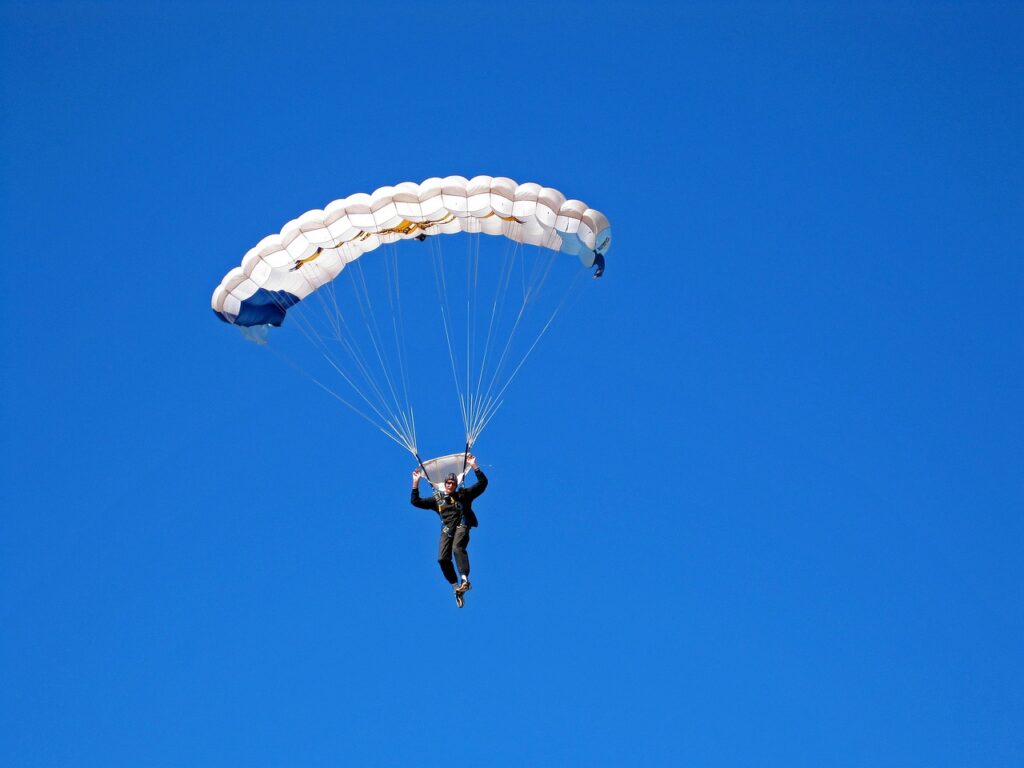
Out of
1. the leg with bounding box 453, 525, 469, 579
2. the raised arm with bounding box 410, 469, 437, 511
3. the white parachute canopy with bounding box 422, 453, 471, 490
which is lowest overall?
the leg with bounding box 453, 525, 469, 579

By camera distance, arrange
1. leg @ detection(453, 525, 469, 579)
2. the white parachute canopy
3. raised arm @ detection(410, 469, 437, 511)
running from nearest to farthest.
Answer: leg @ detection(453, 525, 469, 579) < raised arm @ detection(410, 469, 437, 511) < the white parachute canopy

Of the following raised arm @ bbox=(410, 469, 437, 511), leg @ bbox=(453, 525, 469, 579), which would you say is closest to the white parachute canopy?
raised arm @ bbox=(410, 469, 437, 511)

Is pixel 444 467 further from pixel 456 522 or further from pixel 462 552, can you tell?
pixel 462 552

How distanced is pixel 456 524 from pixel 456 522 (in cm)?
3

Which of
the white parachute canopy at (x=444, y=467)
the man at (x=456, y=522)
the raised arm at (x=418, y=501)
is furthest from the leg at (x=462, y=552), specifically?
the white parachute canopy at (x=444, y=467)

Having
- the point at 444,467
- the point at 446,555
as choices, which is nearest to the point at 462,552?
the point at 446,555

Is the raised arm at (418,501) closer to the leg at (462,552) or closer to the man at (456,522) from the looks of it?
the man at (456,522)

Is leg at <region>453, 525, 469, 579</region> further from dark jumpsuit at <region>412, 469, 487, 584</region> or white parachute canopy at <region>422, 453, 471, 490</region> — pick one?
white parachute canopy at <region>422, 453, 471, 490</region>

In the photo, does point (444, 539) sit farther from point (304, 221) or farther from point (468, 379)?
point (304, 221)

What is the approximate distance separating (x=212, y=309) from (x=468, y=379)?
407cm

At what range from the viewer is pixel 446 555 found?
21609mm

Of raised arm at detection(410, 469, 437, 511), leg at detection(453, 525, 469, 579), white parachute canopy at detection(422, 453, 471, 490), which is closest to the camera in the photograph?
leg at detection(453, 525, 469, 579)

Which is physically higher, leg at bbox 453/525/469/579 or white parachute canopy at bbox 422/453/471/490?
white parachute canopy at bbox 422/453/471/490

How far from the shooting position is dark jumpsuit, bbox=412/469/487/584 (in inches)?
848
